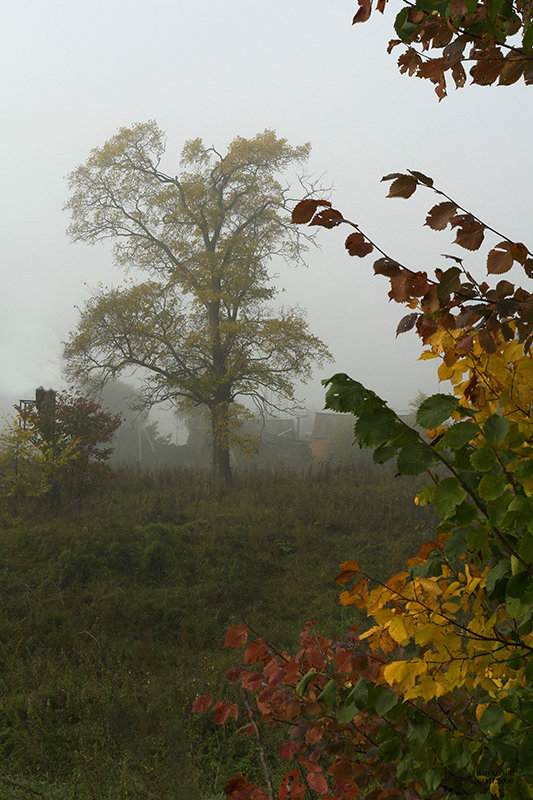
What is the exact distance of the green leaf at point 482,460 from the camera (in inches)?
49.1

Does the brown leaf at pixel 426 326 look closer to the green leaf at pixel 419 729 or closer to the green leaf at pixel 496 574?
the green leaf at pixel 496 574

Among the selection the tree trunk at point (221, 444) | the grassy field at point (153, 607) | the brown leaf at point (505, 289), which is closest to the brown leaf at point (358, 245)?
the brown leaf at point (505, 289)

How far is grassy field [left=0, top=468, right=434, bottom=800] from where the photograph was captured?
184 inches

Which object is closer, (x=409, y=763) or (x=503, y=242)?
(x=503, y=242)

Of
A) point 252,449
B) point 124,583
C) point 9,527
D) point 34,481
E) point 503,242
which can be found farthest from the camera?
point 252,449

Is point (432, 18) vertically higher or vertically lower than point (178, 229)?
lower

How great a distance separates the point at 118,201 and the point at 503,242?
70.9 ft

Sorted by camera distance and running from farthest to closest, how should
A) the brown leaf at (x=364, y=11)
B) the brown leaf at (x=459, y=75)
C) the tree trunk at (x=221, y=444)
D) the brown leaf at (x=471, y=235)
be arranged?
the tree trunk at (x=221, y=444) < the brown leaf at (x=459, y=75) < the brown leaf at (x=364, y=11) < the brown leaf at (x=471, y=235)

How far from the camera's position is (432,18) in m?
1.62

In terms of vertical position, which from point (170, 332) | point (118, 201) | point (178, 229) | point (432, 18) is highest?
point (118, 201)

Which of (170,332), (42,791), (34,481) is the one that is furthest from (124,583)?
(170,332)

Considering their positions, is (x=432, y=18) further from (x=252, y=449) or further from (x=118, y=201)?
(x=118, y=201)

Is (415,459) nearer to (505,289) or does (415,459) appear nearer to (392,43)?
(505,289)

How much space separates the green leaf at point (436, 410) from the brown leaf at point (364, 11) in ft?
4.21
